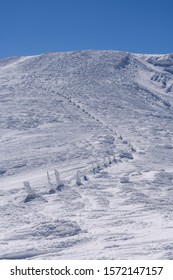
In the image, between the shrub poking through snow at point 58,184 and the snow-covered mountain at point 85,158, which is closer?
the snow-covered mountain at point 85,158

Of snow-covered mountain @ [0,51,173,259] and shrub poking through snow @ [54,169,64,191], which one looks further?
shrub poking through snow @ [54,169,64,191]

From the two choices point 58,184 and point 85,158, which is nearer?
point 58,184

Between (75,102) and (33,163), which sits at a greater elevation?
(75,102)

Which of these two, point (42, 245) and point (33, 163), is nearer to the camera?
point (42, 245)

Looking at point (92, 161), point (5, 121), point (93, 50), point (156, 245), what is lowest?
point (156, 245)

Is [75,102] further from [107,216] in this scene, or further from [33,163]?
[107,216]

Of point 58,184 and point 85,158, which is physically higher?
point 85,158

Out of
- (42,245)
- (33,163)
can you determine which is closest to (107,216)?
(42,245)

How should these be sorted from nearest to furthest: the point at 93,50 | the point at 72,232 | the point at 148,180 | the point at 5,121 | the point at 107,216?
the point at 72,232 → the point at 107,216 → the point at 148,180 → the point at 5,121 → the point at 93,50
